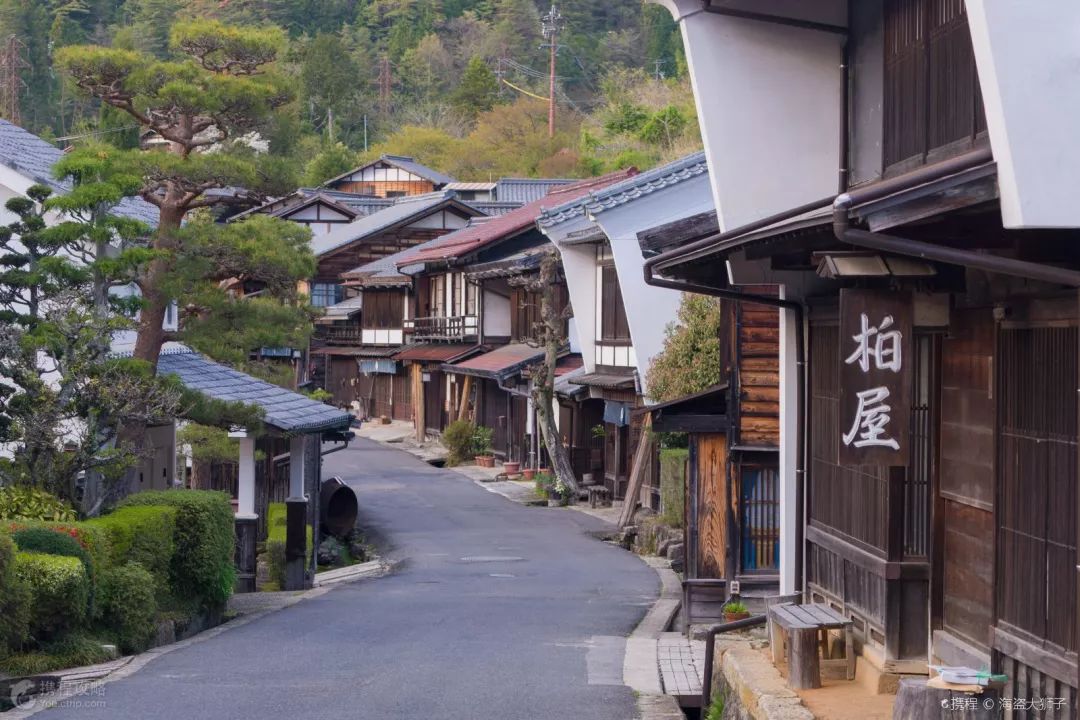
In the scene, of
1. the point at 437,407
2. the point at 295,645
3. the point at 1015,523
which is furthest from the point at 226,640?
the point at 437,407

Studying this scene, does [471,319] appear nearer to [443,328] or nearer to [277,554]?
[443,328]

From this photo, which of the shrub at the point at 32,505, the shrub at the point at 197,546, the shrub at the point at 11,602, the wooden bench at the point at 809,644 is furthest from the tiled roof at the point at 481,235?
the wooden bench at the point at 809,644

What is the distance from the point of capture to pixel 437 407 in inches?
1886

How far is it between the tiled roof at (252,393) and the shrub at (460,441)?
20.0 metres

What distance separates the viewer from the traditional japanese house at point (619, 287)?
26703 millimetres

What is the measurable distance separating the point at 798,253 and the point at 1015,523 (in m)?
3.08

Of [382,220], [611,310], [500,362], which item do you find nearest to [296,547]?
[611,310]

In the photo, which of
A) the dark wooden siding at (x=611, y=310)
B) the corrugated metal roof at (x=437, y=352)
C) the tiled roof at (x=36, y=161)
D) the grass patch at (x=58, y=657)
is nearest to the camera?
the grass patch at (x=58, y=657)

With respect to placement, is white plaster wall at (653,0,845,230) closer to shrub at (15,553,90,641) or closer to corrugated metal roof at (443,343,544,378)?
shrub at (15,553,90,641)

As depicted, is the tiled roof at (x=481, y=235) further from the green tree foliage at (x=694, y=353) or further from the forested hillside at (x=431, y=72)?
the green tree foliage at (x=694, y=353)

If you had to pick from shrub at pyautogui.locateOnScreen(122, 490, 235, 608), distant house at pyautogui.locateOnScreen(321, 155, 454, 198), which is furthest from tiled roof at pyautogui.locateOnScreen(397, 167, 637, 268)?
shrub at pyautogui.locateOnScreen(122, 490, 235, 608)

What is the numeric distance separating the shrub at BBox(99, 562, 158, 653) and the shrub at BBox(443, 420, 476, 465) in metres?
28.0

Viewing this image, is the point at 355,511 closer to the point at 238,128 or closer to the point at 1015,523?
the point at 238,128

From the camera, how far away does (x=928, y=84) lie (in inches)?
326
